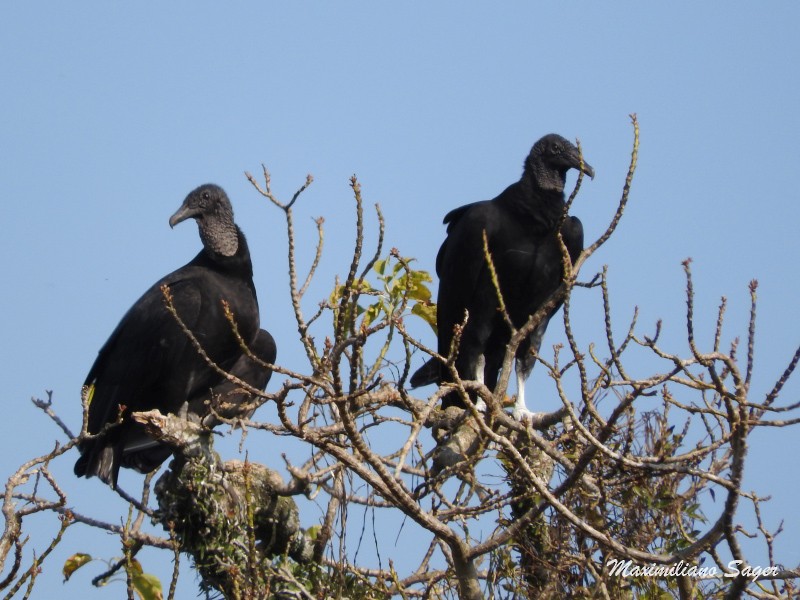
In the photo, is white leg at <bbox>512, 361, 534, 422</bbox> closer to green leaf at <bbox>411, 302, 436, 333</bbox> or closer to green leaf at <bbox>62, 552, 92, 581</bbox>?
green leaf at <bbox>411, 302, 436, 333</bbox>

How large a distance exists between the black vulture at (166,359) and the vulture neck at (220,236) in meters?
0.04

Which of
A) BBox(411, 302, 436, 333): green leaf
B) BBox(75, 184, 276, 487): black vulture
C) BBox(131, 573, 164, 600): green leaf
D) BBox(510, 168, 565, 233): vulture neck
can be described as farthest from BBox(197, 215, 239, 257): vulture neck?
BBox(131, 573, 164, 600): green leaf

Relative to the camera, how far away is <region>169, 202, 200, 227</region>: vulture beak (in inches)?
224

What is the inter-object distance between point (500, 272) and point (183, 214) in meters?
1.62

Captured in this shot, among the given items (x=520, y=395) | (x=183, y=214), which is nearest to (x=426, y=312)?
(x=520, y=395)

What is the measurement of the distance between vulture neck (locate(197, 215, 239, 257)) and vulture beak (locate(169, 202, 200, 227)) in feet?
0.17

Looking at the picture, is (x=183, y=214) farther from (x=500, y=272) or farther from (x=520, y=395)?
(x=520, y=395)

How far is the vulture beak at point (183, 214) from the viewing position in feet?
18.7

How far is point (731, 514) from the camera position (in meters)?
2.57

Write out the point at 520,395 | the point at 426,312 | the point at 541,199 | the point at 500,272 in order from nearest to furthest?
the point at 426,312
the point at 520,395
the point at 500,272
the point at 541,199

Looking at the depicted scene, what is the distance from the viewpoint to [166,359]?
5.17 m

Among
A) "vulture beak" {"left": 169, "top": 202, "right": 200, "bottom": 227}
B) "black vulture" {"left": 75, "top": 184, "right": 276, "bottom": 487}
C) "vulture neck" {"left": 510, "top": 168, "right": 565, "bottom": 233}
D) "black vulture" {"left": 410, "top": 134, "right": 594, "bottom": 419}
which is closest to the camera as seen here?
"black vulture" {"left": 75, "top": 184, "right": 276, "bottom": 487}

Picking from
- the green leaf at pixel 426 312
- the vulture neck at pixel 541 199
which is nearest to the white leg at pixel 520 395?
the green leaf at pixel 426 312

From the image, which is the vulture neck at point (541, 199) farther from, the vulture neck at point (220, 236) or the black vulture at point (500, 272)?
the vulture neck at point (220, 236)
